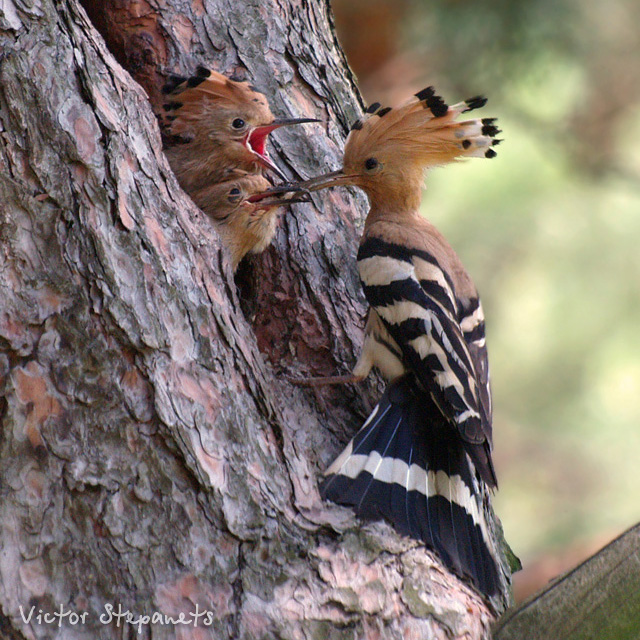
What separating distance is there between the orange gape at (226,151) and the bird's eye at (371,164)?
231mm

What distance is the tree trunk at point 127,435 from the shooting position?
6.20 feet

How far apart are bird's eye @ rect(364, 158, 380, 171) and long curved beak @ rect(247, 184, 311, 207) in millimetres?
239

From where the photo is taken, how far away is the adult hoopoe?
2.19 meters

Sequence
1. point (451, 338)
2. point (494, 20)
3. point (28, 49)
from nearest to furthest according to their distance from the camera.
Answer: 1. point (28, 49)
2. point (451, 338)
3. point (494, 20)

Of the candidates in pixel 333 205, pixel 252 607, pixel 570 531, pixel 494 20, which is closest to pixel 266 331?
pixel 333 205

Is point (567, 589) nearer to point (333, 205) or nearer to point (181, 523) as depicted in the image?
point (181, 523)

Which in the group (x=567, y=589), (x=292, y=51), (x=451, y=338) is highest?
(x=292, y=51)

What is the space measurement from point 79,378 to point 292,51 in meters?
1.41

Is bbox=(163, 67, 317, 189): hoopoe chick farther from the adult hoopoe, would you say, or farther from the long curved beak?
the adult hoopoe

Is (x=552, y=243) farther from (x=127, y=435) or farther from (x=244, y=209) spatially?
(x=127, y=435)

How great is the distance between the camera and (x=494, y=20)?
174 inches

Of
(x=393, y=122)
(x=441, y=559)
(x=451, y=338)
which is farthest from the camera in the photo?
(x=393, y=122)

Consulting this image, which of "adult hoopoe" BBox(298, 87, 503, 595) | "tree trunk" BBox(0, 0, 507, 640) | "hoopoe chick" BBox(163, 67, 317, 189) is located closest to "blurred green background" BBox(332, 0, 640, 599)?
"adult hoopoe" BBox(298, 87, 503, 595)

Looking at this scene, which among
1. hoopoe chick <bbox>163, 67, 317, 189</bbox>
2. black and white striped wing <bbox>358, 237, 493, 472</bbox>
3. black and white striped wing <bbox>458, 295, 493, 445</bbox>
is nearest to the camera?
black and white striped wing <bbox>358, 237, 493, 472</bbox>
